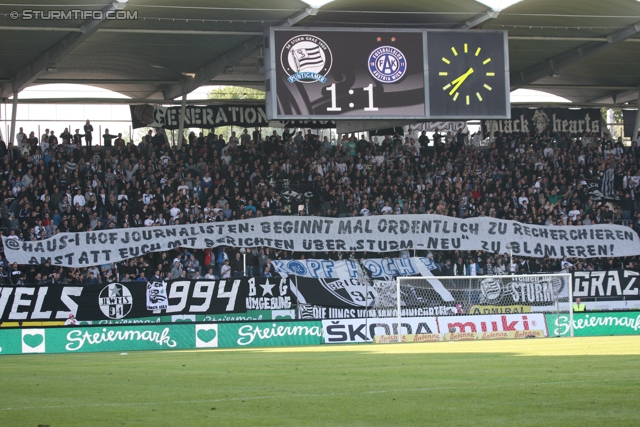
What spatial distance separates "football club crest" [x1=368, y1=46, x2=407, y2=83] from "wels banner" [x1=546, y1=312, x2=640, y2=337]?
331 inches

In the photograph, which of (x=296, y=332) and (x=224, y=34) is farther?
(x=224, y=34)

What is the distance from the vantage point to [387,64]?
2862 centimetres

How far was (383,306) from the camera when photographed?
91.0ft

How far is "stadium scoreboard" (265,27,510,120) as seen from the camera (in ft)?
91.7

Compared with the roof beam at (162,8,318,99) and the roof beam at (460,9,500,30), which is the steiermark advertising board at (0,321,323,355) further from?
the roof beam at (460,9,500,30)

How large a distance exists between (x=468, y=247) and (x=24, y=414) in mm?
25964

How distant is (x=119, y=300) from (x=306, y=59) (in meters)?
8.88

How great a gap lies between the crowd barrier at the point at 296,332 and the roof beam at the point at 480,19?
9741 millimetres

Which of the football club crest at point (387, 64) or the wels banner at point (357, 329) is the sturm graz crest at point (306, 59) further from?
the wels banner at point (357, 329)

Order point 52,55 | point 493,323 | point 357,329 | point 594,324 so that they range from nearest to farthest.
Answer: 1. point 357,329
2. point 493,323
3. point 594,324
4. point 52,55

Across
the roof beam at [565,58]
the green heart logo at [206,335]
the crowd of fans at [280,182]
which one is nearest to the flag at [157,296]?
the crowd of fans at [280,182]

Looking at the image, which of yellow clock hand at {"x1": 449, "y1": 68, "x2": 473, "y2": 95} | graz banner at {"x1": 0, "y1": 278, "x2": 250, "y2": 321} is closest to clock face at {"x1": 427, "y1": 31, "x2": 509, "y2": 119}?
yellow clock hand at {"x1": 449, "y1": 68, "x2": 473, "y2": 95}

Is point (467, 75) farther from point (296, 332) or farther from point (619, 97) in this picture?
point (619, 97)

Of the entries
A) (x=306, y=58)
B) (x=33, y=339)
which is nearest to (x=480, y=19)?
(x=306, y=58)
